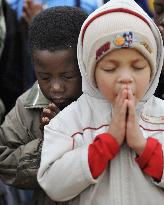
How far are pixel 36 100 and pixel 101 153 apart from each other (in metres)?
0.62

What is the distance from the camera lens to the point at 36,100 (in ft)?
8.55

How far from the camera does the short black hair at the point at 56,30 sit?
2502 mm

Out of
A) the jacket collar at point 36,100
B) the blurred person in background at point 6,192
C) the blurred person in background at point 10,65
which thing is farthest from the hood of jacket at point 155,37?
the blurred person in background at point 10,65

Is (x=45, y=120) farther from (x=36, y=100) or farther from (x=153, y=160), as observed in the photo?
(x=153, y=160)

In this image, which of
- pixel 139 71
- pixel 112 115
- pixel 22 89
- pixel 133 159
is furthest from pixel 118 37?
pixel 22 89

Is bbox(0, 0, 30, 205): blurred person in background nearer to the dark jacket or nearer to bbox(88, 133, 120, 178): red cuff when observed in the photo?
the dark jacket

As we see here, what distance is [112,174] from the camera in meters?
2.13

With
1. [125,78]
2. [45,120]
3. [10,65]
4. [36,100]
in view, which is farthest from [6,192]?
[125,78]

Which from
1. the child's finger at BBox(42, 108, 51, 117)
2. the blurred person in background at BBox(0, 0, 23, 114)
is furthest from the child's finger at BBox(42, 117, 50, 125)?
the blurred person in background at BBox(0, 0, 23, 114)

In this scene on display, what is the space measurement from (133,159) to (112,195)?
16 cm

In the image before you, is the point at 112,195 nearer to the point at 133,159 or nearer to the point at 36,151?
the point at 133,159

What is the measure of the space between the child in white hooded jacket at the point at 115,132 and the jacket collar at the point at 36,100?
37cm

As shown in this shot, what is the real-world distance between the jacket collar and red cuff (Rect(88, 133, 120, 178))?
1.81 ft

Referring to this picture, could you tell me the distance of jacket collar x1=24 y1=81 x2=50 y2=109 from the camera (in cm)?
258
